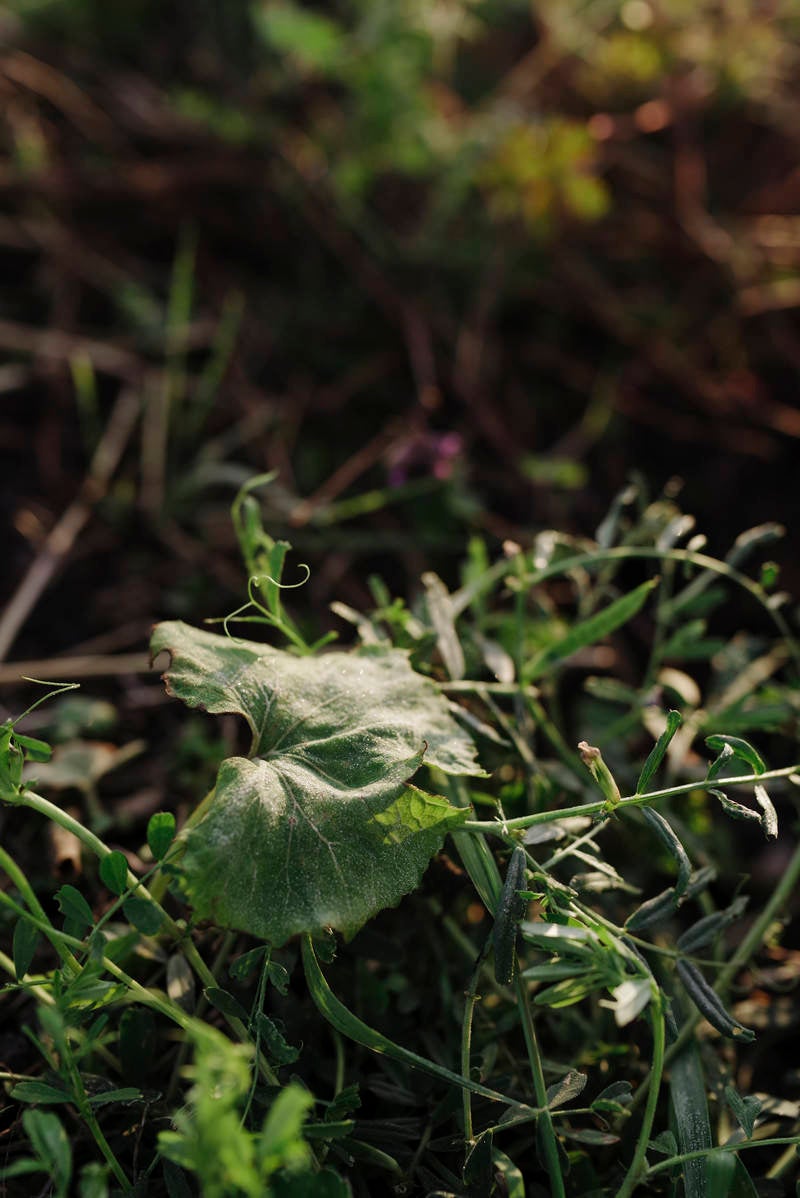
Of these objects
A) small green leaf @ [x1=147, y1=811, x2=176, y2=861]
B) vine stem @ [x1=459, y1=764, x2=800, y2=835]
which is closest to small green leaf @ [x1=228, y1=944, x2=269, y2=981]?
small green leaf @ [x1=147, y1=811, x2=176, y2=861]

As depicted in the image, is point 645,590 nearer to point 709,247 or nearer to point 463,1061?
point 463,1061

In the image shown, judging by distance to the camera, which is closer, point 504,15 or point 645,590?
point 645,590

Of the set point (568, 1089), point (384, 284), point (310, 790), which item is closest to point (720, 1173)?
point (568, 1089)

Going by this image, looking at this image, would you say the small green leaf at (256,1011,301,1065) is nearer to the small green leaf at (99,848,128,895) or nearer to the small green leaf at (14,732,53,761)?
the small green leaf at (99,848,128,895)

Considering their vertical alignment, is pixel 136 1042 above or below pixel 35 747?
below

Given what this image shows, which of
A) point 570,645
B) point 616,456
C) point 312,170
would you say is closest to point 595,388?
point 616,456

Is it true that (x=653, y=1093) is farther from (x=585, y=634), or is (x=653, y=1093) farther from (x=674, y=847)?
(x=585, y=634)
